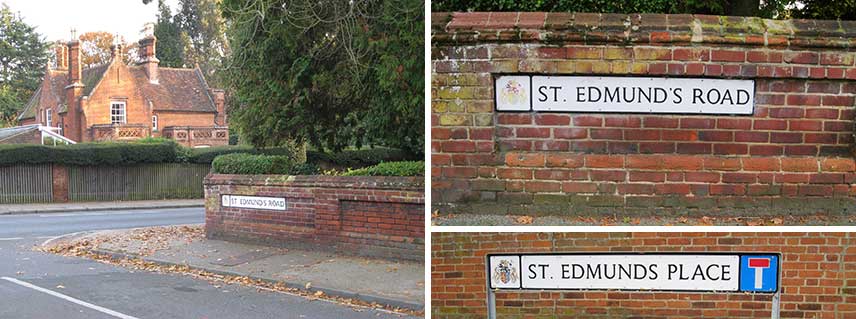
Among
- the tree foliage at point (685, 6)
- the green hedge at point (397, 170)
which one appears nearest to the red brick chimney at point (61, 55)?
the green hedge at point (397, 170)

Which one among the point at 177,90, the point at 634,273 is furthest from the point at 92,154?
the point at 634,273

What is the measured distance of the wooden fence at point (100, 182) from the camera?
90.0 feet

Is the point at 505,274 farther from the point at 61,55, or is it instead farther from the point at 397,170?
the point at 61,55

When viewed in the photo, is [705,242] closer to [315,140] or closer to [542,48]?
[542,48]

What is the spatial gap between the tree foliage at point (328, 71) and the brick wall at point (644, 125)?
19.0 feet

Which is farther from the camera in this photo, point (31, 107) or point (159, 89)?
point (31, 107)

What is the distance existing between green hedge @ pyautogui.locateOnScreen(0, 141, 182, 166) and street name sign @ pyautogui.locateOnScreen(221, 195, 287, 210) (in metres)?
18.0

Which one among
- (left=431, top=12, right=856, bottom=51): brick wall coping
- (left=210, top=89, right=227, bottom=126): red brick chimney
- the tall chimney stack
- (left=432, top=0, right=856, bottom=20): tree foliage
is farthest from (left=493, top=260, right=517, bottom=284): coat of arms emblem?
(left=210, top=89, right=227, bottom=126): red brick chimney

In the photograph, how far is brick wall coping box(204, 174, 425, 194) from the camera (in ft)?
32.4

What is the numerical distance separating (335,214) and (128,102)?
36592 millimetres

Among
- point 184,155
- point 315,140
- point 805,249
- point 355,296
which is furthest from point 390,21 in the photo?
point 184,155

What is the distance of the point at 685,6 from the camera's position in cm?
474

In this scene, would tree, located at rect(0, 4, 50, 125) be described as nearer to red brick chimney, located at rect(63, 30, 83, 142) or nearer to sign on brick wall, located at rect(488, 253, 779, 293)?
red brick chimney, located at rect(63, 30, 83, 142)

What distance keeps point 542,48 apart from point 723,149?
2.15 ft
